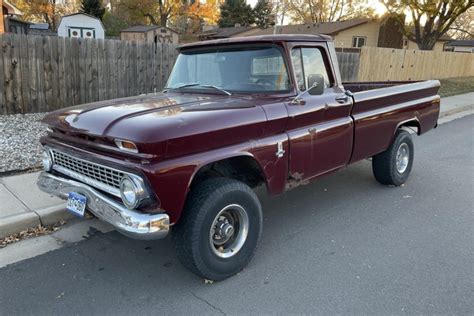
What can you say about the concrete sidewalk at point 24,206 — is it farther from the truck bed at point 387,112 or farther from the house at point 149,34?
the house at point 149,34

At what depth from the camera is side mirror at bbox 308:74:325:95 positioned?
3.94m

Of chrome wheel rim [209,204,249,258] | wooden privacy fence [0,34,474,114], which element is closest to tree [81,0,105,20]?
wooden privacy fence [0,34,474,114]

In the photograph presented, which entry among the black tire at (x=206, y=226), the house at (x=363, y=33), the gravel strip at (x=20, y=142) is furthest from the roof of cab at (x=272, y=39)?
the house at (x=363, y=33)

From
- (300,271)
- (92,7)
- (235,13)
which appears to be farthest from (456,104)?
(235,13)

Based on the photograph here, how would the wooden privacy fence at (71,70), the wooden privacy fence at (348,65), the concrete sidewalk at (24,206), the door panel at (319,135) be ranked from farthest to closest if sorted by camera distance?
1. the wooden privacy fence at (348,65)
2. the wooden privacy fence at (71,70)
3. the concrete sidewalk at (24,206)
4. the door panel at (319,135)

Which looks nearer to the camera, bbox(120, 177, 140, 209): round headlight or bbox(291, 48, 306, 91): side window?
bbox(120, 177, 140, 209): round headlight

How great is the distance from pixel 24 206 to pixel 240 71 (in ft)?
9.14

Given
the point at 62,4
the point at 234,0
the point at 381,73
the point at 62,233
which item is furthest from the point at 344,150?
the point at 234,0

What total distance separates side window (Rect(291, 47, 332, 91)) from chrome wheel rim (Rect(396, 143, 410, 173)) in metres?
1.98

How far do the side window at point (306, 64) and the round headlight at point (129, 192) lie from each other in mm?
1985

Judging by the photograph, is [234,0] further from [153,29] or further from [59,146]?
[59,146]

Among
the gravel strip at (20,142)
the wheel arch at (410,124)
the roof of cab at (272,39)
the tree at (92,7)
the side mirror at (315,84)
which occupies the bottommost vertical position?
the gravel strip at (20,142)

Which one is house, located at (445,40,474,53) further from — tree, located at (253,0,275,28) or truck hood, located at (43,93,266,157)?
truck hood, located at (43,93,266,157)

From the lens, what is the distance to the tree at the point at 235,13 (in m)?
58.8
